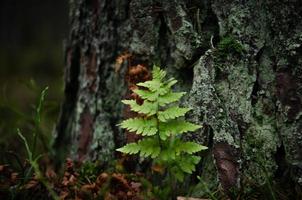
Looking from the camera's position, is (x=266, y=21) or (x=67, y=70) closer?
(x=266, y=21)

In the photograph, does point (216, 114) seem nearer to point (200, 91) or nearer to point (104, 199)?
point (200, 91)

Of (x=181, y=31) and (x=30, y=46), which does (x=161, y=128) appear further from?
(x=30, y=46)

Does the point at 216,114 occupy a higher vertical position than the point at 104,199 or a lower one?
higher

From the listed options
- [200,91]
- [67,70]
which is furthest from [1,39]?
[200,91]

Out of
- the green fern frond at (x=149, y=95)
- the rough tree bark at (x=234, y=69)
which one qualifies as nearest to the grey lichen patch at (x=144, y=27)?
the rough tree bark at (x=234, y=69)

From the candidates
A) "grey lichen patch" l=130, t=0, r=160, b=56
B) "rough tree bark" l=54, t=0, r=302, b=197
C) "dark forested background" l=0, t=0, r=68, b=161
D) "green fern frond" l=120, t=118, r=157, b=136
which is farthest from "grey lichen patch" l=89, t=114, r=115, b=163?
"dark forested background" l=0, t=0, r=68, b=161

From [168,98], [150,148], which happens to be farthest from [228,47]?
[150,148]

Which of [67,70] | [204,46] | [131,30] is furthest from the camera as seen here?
[67,70]

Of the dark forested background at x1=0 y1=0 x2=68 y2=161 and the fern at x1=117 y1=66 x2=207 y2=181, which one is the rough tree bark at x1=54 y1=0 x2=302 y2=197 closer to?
the fern at x1=117 y1=66 x2=207 y2=181
